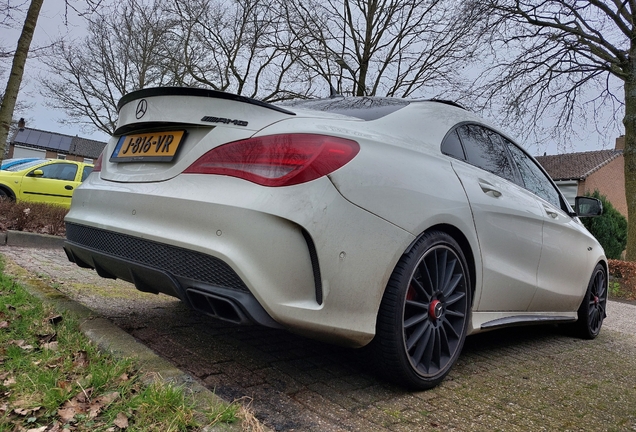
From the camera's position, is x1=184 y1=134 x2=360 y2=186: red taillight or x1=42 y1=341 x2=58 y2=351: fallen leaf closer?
x1=184 y1=134 x2=360 y2=186: red taillight

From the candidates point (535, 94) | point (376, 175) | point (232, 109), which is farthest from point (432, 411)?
point (535, 94)

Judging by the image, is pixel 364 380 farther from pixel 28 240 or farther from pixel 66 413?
pixel 28 240

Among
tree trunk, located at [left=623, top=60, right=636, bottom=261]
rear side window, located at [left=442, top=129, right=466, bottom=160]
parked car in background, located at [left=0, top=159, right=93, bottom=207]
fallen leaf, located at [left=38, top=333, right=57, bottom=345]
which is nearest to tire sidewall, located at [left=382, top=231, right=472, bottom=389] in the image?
rear side window, located at [left=442, top=129, right=466, bottom=160]

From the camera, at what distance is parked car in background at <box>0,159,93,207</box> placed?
1073 centimetres

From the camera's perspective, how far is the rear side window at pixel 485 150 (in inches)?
114

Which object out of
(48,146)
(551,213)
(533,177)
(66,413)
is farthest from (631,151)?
(48,146)

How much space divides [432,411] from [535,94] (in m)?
12.9

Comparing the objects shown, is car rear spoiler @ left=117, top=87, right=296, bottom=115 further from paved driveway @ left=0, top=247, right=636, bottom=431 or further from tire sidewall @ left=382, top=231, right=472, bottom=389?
paved driveway @ left=0, top=247, right=636, bottom=431

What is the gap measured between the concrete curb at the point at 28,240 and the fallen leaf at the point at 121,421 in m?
5.22

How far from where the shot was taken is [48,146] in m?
56.8

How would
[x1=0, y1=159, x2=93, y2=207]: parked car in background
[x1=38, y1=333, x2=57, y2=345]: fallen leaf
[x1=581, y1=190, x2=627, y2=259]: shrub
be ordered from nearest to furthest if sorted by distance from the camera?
1. [x1=38, y1=333, x2=57, y2=345]: fallen leaf
2. [x1=0, y1=159, x2=93, y2=207]: parked car in background
3. [x1=581, y1=190, x2=627, y2=259]: shrub

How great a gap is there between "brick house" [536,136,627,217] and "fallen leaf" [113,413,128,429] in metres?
29.5

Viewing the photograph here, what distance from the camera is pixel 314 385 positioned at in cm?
219

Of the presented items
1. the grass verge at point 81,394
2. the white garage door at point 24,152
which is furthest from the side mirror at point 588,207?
the white garage door at point 24,152
